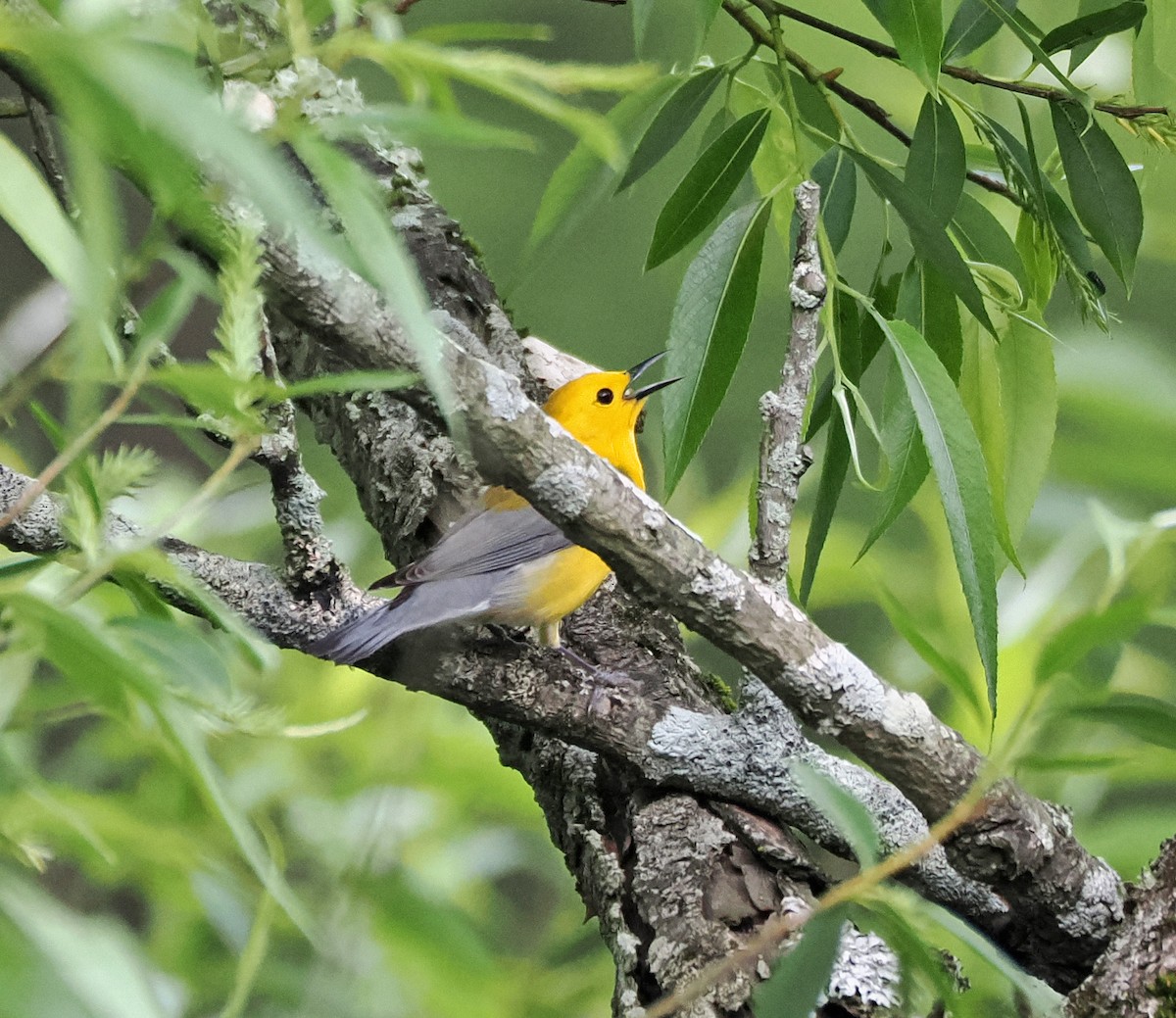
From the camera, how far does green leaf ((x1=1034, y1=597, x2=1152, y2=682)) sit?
1.26ft

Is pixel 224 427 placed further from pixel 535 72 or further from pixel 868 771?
pixel 868 771

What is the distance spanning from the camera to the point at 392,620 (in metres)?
0.88

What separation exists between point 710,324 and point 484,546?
1.52 feet

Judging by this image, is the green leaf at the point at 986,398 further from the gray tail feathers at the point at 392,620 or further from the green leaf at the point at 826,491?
the gray tail feathers at the point at 392,620

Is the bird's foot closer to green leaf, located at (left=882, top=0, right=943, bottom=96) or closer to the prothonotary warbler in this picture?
the prothonotary warbler

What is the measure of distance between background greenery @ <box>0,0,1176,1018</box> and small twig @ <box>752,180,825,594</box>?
0.07 metres

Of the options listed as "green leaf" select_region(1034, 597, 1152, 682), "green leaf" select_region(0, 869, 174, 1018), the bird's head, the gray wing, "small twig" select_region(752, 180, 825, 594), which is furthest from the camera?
the bird's head

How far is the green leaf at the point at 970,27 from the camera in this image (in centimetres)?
82

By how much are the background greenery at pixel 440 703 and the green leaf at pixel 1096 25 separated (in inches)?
9.1

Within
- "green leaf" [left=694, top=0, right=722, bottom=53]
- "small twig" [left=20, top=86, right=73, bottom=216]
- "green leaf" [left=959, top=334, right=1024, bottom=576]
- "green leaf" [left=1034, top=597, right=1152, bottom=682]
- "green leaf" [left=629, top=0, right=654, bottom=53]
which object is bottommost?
"small twig" [left=20, top=86, right=73, bottom=216]

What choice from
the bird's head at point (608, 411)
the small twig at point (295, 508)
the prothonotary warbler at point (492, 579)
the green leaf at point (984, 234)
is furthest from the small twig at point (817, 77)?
the bird's head at point (608, 411)

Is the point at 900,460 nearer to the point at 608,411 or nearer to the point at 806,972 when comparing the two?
the point at 806,972

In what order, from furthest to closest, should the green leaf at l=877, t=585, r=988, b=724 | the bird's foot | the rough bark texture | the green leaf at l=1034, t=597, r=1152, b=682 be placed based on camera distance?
the bird's foot → the rough bark texture → the green leaf at l=877, t=585, r=988, b=724 → the green leaf at l=1034, t=597, r=1152, b=682

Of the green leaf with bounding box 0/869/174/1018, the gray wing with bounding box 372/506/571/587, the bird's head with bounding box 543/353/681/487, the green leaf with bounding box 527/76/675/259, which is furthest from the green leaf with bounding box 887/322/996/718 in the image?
the bird's head with bounding box 543/353/681/487
